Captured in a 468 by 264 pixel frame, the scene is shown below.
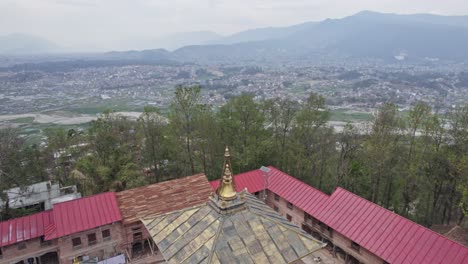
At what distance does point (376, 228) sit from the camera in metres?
22.9

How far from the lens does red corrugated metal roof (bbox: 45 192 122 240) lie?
24269mm

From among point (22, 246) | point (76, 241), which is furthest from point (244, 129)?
point (22, 246)

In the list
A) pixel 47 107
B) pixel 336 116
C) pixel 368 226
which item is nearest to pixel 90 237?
pixel 368 226

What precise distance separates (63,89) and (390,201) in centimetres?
20445

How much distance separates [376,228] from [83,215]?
2285cm

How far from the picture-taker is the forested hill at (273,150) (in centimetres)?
3091

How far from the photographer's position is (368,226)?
23344 millimetres

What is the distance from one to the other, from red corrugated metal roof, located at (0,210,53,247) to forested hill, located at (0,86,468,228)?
725 cm

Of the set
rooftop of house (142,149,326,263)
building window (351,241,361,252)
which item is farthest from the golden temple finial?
building window (351,241,361,252)

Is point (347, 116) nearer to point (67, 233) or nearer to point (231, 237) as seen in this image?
point (67, 233)

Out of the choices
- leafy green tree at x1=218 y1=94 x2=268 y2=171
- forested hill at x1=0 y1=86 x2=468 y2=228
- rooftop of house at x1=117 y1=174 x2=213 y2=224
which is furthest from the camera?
leafy green tree at x1=218 y1=94 x2=268 y2=171

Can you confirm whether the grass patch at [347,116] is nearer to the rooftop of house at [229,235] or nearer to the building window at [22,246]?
the building window at [22,246]

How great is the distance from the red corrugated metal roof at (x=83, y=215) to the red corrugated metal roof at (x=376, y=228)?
15.3 metres

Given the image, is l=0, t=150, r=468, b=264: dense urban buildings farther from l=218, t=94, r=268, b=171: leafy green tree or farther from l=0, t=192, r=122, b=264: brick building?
l=218, t=94, r=268, b=171: leafy green tree
